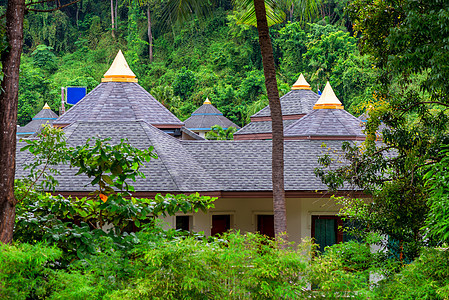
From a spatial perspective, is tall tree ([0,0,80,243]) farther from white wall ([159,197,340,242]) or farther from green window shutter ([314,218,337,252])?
green window shutter ([314,218,337,252])

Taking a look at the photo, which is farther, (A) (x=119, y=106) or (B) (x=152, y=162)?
(A) (x=119, y=106)

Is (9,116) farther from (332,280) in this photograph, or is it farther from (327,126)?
(327,126)

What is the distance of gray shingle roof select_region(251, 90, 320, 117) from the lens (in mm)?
27766

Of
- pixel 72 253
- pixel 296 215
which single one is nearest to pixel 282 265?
pixel 72 253

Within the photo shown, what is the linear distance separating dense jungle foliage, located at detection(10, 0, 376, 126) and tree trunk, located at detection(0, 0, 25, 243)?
4342 cm

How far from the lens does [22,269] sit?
6824 mm

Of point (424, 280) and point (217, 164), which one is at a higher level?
point (217, 164)

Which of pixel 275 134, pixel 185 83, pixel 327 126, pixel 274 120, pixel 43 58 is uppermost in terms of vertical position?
pixel 43 58

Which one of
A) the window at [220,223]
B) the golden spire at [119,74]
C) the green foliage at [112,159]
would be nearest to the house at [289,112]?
the golden spire at [119,74]

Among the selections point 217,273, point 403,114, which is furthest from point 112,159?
point 403,114

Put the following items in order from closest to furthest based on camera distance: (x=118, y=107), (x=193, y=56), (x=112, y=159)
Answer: (x=112, y=159) < (x=118, y=107) < (x=193, y=56)

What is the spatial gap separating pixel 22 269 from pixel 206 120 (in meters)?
51.4

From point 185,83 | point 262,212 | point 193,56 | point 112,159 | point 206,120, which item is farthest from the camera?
point 193,56

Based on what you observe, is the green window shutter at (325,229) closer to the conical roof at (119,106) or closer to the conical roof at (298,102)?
the conical roof at (119,106)
